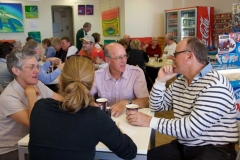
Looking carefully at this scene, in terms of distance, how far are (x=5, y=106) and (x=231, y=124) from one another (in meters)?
1.51

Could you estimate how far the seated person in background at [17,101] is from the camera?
1.74 meters

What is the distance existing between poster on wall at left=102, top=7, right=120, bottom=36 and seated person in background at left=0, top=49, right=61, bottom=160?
23.2 feet

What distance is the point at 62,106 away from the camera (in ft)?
3.98

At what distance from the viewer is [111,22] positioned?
9.23 metres

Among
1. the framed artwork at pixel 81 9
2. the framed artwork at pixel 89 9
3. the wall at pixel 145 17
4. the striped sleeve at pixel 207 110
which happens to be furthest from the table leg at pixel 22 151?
the framed artwork at pixel 89 9

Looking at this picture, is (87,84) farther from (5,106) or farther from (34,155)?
(5,106)

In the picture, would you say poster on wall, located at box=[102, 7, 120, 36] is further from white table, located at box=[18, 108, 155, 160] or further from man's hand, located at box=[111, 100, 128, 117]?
white table, located at box=[18, 108, 155, 160]

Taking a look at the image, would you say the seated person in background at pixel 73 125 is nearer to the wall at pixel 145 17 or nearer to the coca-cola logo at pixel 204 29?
the coca-cola logo at pixel 204 29

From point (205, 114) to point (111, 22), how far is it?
8078 mm

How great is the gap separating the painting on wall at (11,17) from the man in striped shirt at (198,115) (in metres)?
8.55

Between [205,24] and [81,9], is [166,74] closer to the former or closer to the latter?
[205,24]

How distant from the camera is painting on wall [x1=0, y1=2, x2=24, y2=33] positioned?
8.93m

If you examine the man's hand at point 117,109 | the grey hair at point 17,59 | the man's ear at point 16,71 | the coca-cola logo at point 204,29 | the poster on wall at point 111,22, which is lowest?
the man's hand at point 117,109

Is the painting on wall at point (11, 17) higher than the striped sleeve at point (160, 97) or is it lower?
higher
